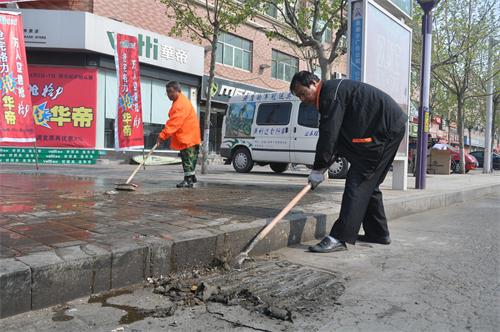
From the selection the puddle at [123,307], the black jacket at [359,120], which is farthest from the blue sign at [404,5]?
the puddle at [123,307]

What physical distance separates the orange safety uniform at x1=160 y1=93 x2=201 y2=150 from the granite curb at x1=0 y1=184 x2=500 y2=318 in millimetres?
3181

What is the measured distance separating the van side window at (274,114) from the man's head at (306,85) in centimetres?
848

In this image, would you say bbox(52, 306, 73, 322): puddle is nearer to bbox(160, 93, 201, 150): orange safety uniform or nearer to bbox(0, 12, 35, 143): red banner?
bbox(160, 93, 201, 150): orange safety uniform

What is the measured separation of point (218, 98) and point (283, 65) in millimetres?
6659

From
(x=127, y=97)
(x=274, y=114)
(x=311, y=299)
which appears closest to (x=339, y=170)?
(x=274, y=114)

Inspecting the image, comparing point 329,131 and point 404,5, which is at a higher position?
point 404,5

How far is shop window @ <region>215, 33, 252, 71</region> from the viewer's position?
21.9 metres

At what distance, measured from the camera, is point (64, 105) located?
1600 cm

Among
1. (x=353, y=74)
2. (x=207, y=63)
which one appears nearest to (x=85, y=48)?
(x=207, y=63)

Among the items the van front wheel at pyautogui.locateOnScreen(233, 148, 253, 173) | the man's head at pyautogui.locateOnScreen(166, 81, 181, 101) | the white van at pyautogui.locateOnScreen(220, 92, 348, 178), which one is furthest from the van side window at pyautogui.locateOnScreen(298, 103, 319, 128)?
the man's head at pyautogui.locateOnScreen(166, 81, 181, 101)

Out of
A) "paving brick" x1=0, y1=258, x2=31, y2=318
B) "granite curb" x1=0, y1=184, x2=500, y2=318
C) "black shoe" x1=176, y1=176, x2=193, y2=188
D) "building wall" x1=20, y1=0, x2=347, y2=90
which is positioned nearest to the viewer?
"paving brick" x1=0, y1=258, x2=31, y2=318

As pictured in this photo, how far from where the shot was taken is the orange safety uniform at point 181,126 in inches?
285

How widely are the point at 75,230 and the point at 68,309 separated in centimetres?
107

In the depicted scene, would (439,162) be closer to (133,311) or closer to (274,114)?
(274,114)
